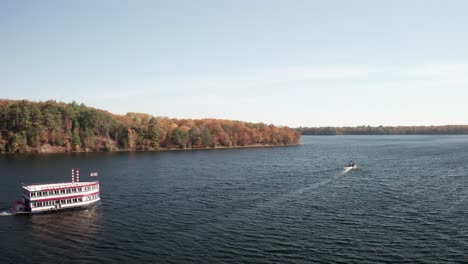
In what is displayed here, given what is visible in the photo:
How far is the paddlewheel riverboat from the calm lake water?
2786 millimetres

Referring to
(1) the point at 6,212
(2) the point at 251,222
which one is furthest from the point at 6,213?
(2) the point at 251,222

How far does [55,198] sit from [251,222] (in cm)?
4293

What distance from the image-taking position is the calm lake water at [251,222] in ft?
180

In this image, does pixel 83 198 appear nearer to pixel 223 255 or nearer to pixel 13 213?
pixel 13 213

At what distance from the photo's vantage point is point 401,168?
145250 millimetres

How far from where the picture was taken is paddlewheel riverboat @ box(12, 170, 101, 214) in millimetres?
79625

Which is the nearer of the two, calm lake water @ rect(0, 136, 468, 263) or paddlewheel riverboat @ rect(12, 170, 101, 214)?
calm lake water @ rect(0, 136, 468, 263)

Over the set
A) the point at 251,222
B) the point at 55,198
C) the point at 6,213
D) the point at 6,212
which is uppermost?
the point at 55,198

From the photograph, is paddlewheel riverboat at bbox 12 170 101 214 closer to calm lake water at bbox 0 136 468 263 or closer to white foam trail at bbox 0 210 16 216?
white foam trail at bbox 0 210 16 216

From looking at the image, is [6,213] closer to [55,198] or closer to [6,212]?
[6,212]

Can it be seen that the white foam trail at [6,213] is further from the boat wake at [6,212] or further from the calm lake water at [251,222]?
the calm lake water at [251,222]

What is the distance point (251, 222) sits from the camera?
231 feet

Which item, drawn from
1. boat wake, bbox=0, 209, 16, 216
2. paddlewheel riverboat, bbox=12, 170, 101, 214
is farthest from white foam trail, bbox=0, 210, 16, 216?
paddlewheel riverboat, bbox=12, 170, 101, 214

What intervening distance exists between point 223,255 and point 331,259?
49.1 ft
